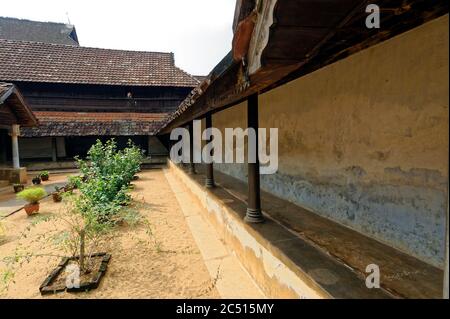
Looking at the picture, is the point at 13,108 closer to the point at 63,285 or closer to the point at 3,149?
the point at 3,149

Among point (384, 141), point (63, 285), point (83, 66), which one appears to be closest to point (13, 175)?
point (83, 66)

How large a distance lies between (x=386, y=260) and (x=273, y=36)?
2164 mm

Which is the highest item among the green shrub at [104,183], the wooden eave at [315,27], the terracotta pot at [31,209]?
the wooden eave at [315,27]

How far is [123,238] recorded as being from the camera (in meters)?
4.75

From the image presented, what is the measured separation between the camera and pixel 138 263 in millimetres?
3727

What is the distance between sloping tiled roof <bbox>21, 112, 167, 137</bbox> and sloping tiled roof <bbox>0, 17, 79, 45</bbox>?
1663 cm

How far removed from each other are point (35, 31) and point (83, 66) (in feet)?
51.9

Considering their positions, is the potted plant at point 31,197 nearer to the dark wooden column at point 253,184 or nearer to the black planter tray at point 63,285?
the black planter tray at point 63,285

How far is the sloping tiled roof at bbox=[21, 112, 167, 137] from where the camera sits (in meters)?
15.7

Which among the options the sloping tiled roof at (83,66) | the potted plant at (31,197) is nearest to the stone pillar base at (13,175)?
the potted plant at (31,197)

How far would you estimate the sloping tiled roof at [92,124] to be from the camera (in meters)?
15.7

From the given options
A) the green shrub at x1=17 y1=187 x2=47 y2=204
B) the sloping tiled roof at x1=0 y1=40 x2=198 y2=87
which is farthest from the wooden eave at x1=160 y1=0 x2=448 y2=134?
the sloping tiled roof at x1=0 y1=40 x2=198 y2=87

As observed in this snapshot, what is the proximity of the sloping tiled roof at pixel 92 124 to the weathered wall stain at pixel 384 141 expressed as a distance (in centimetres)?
1433

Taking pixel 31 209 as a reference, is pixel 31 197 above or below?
above
